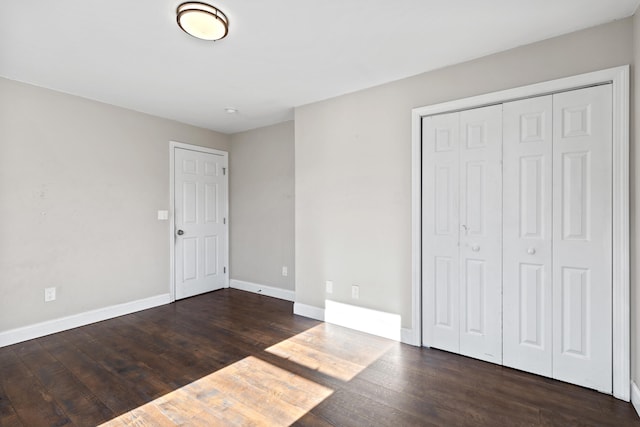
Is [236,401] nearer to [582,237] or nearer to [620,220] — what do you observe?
[582,237]

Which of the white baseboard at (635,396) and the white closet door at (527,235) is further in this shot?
the white closet door at (527,235)

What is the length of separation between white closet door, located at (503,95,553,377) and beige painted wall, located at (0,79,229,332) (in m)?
3.96

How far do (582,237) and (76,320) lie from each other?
4679mm

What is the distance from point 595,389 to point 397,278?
60.6 inches

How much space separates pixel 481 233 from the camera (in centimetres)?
257

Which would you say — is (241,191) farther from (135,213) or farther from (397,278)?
(397,278)

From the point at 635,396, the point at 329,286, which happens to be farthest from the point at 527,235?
the point at 329,286

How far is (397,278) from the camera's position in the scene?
2.99 m

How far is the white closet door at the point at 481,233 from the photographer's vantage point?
2.50 m

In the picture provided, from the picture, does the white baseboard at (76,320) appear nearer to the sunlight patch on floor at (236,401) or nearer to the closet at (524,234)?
the sunlight patch on floor at (236,401)

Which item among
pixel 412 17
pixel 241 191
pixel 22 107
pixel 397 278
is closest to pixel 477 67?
pixel 412 17

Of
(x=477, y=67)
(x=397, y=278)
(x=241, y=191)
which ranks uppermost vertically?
(x=477, y=67)

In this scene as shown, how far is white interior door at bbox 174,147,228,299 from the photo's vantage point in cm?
438

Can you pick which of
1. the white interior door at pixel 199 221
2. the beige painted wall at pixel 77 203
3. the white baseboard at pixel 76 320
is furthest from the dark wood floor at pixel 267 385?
the white interior door at pixel 199 221
